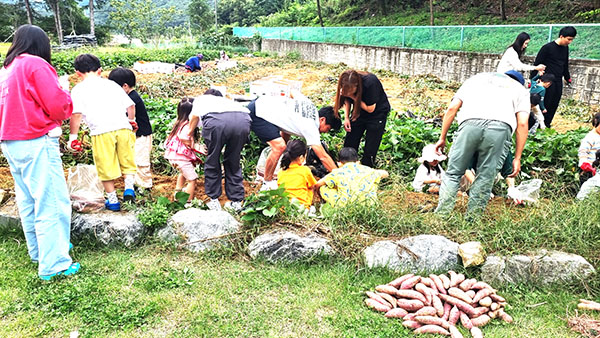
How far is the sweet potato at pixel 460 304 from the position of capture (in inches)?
110

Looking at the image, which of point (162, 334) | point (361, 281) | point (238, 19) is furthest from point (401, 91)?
point (238, 19)

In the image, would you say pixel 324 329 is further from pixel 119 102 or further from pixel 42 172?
pixel 119 102

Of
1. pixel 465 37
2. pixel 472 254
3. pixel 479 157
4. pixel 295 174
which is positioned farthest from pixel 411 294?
pixel 465 37

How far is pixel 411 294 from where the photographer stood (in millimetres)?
2912

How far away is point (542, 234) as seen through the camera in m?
3.46

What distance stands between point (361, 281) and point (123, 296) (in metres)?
1.69

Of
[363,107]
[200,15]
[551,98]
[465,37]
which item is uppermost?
[200,15]

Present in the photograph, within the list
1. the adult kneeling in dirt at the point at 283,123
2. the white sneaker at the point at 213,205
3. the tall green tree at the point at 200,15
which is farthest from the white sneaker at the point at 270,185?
the tall green tree at the point at 200,15

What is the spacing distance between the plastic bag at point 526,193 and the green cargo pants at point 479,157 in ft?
2.50

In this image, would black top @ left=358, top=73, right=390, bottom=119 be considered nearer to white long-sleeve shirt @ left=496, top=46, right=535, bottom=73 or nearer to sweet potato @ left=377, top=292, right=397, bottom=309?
sweet potato @ left=377, top=292, right=397, bottom=309

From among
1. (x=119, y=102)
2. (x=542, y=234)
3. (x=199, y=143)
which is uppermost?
(x=119, y=102)

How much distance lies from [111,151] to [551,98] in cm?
653

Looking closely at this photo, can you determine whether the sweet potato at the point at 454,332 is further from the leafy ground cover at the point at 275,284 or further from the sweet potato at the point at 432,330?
the leafy ground cover at the point at 275,284

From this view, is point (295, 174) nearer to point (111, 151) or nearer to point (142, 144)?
point (111, 151)
